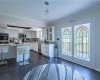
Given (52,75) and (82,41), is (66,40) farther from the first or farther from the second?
(52,75)

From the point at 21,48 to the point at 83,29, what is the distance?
132 inches

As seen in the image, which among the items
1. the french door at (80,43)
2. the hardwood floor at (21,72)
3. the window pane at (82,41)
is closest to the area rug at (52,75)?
the hardwood floor at (21,72)

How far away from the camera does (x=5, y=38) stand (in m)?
6.01

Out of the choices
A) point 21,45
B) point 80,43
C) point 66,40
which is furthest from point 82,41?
point 21,45

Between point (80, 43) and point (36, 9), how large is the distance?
2.68m

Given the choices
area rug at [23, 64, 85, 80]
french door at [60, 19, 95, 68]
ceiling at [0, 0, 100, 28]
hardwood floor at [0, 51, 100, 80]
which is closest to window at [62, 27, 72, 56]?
french door at [60, 19, 95, 68]

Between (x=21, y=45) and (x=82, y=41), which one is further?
(x=21, y=45)

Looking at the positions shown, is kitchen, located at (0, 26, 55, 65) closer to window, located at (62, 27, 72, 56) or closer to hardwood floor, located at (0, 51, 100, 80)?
hardwood floor, located at (0, 51, 100, 80)

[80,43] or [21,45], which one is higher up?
[80,43]

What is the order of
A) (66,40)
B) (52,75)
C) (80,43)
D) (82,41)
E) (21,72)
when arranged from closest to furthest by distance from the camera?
(52,75) → (21,72) → (82,41) → (80,43) → (66,40)

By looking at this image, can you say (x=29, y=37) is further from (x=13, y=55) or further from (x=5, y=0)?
(x=5, y=0)

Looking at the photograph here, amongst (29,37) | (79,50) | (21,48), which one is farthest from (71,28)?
(29,37)

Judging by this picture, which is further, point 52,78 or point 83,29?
point 83,29

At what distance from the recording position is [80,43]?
13.1 feet
